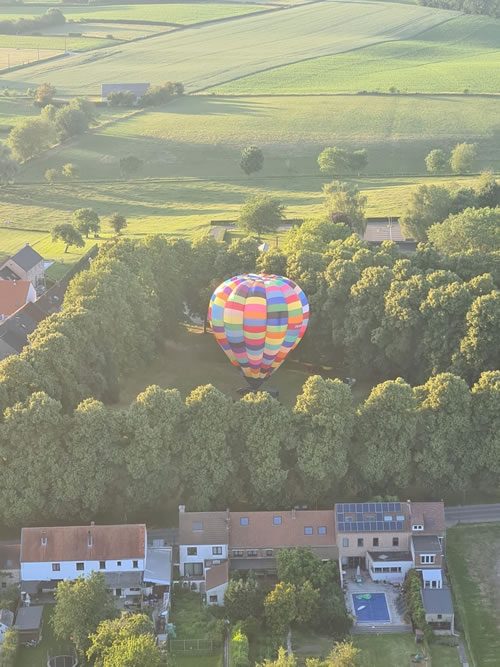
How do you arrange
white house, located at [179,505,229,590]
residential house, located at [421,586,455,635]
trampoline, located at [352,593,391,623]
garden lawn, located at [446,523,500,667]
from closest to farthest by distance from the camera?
garden lawn, located at [446,523,500,667], residential house, located at [421,586,455,635], trampoline, located at [352,593,391,623], white house, located at [179,505,229,590]

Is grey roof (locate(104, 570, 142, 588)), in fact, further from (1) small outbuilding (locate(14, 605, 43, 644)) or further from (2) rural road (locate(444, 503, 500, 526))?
(2) rural road (locate(444, 503, 500, 526))

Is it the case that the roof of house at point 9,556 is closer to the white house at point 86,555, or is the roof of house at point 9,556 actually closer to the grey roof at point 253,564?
the white house at point 86,555

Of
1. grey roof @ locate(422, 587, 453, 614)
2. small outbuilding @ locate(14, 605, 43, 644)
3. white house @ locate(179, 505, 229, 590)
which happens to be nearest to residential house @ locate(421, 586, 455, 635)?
grey roof @ locate(422, 587, 453, 614)

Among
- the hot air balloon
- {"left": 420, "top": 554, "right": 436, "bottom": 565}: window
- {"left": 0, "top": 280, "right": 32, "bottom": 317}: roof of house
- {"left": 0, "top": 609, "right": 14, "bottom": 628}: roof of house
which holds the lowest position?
{"left": 0, "top": 609, "right": 14, "bottom": 628}: roof of house

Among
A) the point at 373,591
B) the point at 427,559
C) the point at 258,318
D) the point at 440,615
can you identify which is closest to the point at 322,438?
the point at 427,559

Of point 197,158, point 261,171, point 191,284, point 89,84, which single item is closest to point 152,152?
point 197,158

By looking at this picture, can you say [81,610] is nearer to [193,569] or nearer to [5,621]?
[5,621]

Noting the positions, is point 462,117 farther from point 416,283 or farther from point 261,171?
point 416,283
